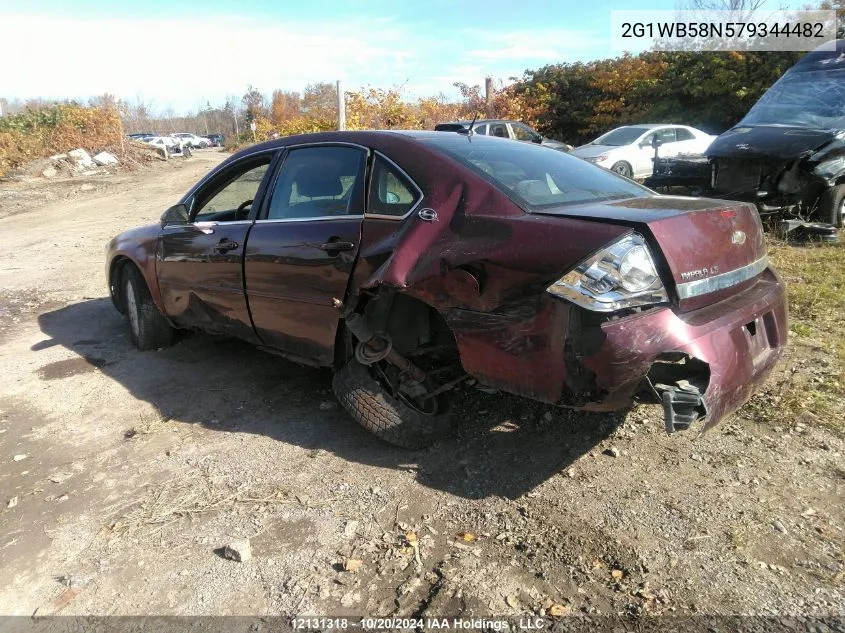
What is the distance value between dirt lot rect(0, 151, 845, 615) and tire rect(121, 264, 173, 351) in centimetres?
80

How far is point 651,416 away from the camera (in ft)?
11.6

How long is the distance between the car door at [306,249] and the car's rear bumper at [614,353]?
0.93 meters

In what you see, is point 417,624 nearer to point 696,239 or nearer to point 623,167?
point 696,239

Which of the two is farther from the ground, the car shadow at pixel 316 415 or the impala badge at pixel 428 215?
the impala badge at pixel 428 215

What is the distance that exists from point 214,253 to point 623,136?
11.9 meters

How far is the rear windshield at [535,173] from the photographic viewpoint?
2.96 metres

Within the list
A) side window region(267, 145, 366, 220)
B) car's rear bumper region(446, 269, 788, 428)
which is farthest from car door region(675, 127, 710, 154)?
car's rear bumper region(446, 269, 788, 428)

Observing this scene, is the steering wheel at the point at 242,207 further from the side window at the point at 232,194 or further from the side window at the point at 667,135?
the side window at the point at 667,135

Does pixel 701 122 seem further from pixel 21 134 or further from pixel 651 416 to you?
pixel 21 134

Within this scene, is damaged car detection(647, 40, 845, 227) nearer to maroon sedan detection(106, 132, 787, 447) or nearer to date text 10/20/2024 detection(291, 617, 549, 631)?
maroon sedan detection(106, 132, 787, 447)

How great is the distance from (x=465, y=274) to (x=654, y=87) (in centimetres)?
2016

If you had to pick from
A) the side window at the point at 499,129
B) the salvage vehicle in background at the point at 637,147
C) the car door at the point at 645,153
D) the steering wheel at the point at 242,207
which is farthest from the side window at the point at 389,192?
the side window at the point at 499,129

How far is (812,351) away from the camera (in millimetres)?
4172

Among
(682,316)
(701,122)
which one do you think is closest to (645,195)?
(682,316)
